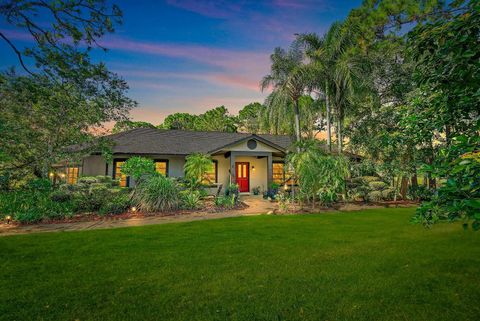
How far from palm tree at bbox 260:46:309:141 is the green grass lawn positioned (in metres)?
10.5

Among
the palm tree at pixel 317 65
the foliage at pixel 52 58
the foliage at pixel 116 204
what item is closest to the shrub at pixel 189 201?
the foliage at pixel 116 204

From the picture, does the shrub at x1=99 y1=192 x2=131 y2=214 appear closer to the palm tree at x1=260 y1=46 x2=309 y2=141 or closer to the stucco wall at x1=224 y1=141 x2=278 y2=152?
the stucco wall at x1=224 y1=141 x2=278 y2=152

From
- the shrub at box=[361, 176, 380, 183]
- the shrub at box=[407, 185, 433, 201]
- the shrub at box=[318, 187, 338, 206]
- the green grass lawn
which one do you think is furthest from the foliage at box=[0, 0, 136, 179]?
the shrub at box=[407, 185, 433, 201]

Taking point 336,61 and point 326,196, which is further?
point 336,61

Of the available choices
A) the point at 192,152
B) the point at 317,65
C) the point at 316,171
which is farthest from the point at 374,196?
the point at 192,152

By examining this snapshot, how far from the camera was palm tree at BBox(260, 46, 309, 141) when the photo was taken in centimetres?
1482

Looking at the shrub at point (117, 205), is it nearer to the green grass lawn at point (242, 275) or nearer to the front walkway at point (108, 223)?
the front walkway at point (108, 223)

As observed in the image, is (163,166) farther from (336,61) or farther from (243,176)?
(336,61)

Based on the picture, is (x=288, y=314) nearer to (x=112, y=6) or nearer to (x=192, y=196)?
(x=112, y=6)

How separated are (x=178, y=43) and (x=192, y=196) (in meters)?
8.14

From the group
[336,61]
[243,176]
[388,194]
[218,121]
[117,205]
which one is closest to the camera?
[117,205]

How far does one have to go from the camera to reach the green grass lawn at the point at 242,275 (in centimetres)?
289

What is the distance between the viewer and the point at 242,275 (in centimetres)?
392

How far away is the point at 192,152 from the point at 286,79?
8172 millimetres
